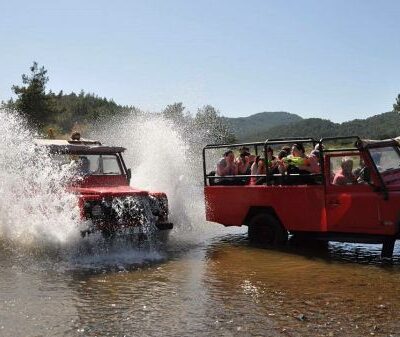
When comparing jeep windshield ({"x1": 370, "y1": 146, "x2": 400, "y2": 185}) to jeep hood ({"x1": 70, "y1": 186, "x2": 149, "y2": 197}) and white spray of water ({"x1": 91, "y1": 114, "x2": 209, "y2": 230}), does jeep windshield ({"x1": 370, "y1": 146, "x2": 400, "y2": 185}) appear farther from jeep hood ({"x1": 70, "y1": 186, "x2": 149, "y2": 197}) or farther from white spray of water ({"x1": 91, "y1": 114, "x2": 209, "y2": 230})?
white spray of water ({"x1": 91, "y1": 114, "x2": 209, "y2": 230})

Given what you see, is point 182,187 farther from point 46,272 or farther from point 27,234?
point 46,272

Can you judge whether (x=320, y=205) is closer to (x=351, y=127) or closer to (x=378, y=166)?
(x=378, y=166)

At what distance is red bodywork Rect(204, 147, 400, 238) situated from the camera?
803 centimetres

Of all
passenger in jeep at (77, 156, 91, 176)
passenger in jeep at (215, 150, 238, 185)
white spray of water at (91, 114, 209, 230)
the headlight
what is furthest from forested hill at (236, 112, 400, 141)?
the headlight

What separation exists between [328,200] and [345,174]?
52cm

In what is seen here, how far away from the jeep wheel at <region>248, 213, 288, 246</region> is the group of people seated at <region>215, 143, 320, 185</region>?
0.73 metres

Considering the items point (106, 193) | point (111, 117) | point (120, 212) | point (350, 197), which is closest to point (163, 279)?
point (120, 212)

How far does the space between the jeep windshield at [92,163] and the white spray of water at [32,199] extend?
25 cm

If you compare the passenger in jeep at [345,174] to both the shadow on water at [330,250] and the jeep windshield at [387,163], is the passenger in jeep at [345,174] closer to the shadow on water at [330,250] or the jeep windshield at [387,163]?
the jeep windshield at [387,163]

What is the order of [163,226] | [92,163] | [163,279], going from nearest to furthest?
[163,279], [163,226], [92,163]

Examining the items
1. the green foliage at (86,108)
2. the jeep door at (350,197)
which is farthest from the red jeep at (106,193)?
the green foliage at (86,108)

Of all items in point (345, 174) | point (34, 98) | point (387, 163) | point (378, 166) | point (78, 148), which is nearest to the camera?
point (378, 166)

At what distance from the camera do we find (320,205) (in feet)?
28.8

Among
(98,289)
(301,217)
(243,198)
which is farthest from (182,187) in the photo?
(98,289)
